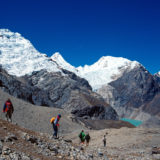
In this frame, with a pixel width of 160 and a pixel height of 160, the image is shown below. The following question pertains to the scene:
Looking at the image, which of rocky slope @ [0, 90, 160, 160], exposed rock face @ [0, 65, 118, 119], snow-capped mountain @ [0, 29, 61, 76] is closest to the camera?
rocky slope @ [0, 90, 160, 160]

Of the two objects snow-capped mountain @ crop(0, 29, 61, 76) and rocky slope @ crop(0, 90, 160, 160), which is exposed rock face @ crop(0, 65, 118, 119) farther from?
rocky slope @ crop(0, 90, 160, 160)

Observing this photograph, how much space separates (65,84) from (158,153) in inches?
2992

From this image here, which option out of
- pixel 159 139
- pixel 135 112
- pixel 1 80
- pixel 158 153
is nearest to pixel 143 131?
pixel 159 139

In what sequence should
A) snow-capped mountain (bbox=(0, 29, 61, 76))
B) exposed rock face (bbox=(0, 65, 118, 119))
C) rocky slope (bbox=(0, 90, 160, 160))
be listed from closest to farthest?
1. rocky slope (bbox=(0, 90, 160, 160))
2. exposed rock face (bbox=(0, 65, 118, 119))
3. snow-capped mountain (bbox=(0, 29, 61, 76))

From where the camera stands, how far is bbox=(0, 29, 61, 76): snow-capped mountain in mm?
102988

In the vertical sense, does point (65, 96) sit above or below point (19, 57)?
below

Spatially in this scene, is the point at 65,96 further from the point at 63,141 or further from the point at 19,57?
the point at 63,141

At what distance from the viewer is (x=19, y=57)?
363 ft

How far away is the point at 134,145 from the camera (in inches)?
933

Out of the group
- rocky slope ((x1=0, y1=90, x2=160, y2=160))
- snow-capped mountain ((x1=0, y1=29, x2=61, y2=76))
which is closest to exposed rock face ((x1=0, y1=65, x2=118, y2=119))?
snow-capped mountain ((x1=0, y1=29, x2=61, y2=76))

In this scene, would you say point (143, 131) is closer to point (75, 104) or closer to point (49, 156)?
point (49, 156)

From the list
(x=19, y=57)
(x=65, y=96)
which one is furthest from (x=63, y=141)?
A: (x=19, y=57)

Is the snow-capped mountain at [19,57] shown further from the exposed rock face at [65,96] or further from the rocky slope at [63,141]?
the rocky slope at [63,141]

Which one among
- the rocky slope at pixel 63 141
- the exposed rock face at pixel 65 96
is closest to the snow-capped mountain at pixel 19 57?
the exposed rock face at pixel 65 96
